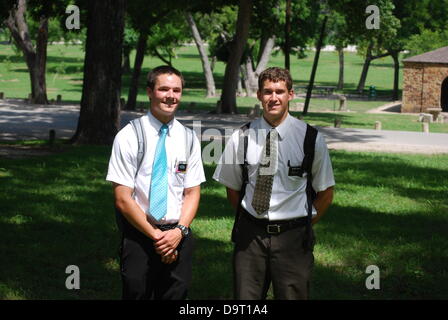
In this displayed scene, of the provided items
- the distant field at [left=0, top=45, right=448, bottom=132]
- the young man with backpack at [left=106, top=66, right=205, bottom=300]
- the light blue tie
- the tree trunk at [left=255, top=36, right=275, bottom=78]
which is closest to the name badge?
the young man with backpack at [left=106, top=66, right=205, bottom=300]

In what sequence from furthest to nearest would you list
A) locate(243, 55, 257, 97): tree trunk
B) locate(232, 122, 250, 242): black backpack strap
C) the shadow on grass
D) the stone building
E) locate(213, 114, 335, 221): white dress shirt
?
locate(243, 55, 257, 97): tree trunk → the stone building → the shadow on grass → locate(232, 122, 250, 242): black backpack strap → locate(213, 114, 335, 221): white dress shirt

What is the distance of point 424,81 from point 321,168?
4542 centimetres

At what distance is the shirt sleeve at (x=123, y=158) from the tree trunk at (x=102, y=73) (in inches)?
569

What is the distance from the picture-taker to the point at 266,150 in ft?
17.8

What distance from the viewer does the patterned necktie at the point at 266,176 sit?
541 centimetres

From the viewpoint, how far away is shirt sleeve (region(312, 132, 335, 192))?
18.0 ft

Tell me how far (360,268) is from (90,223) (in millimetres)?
3846

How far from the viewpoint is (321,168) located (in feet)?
18.1

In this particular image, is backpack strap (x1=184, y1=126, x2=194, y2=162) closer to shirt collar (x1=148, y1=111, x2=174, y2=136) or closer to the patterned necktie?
shirt collar (x1=148, y1=111, x2=174, y2=136)

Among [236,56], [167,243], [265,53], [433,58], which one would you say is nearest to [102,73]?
[167,243]

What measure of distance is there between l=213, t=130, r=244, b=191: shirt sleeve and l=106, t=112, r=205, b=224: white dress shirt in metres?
0.16

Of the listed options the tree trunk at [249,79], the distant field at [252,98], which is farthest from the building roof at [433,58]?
the tree trunk at [249,79]
